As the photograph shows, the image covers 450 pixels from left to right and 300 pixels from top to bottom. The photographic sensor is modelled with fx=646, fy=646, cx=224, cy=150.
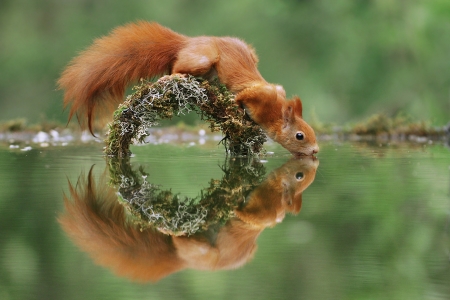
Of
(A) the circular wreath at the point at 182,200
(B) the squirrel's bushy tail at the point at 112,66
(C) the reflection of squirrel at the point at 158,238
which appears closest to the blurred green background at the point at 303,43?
(B) the squirrel's bushy tail at the point at 112,66

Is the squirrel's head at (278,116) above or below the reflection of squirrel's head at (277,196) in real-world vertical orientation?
above

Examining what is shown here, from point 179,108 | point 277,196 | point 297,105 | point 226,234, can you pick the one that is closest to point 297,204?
point 277,196

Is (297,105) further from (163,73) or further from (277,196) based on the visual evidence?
(277,196)

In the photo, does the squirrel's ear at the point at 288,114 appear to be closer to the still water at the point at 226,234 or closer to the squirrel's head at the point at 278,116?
the squirrel's head at the point at 278,116

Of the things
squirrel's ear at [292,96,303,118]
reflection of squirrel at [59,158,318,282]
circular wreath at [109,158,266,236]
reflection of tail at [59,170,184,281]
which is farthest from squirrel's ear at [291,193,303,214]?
squirrel's ear at [292,96,303,118]

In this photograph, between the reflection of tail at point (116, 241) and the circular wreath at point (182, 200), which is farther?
the circular wreath at point (182, 200)

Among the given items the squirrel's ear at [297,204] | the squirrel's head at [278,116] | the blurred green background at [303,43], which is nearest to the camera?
the squirrel's ear at [297,204]

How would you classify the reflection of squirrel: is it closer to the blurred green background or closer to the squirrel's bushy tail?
the squirrel's bushy tail
